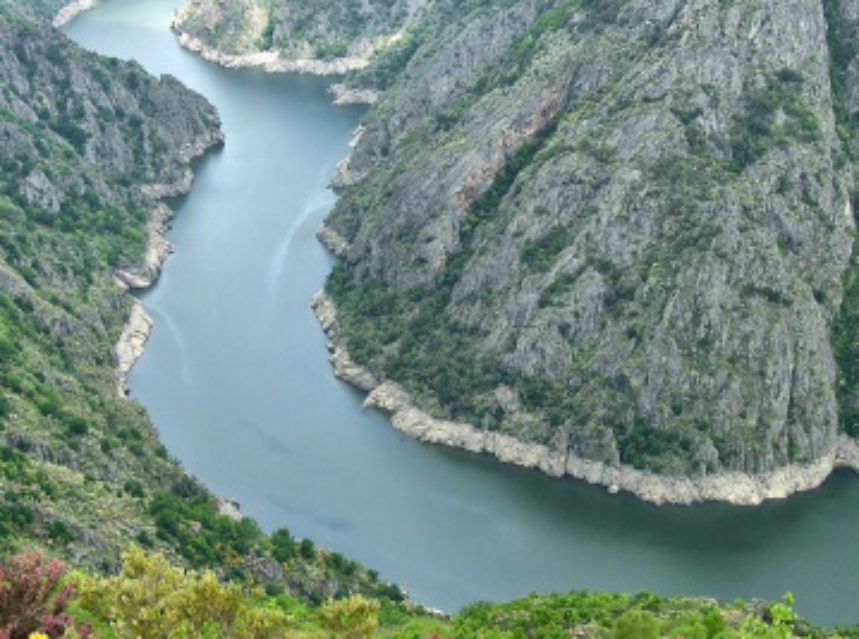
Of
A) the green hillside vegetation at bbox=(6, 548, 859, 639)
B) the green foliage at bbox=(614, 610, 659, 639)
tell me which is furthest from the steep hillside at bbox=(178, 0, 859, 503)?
the green foliage at bbox=(614, 610, 659, 639)

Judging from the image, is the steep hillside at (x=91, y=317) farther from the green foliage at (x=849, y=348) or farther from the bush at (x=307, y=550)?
the green foliage at (x=849, y=348)

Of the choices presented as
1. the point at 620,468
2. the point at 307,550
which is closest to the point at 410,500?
the point at 307,550

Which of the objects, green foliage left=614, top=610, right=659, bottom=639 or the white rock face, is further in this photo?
the white rock face

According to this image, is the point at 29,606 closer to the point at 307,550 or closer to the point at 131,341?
the point at 307,550

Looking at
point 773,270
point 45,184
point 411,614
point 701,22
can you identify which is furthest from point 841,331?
point 45,184

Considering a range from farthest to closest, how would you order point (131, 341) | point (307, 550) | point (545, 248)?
point (131, 341)
point (545, 248)
point (307, 550)

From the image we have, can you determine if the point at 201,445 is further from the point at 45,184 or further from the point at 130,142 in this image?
the point at 130,142

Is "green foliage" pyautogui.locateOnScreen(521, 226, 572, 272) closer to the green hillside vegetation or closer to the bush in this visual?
the bush
